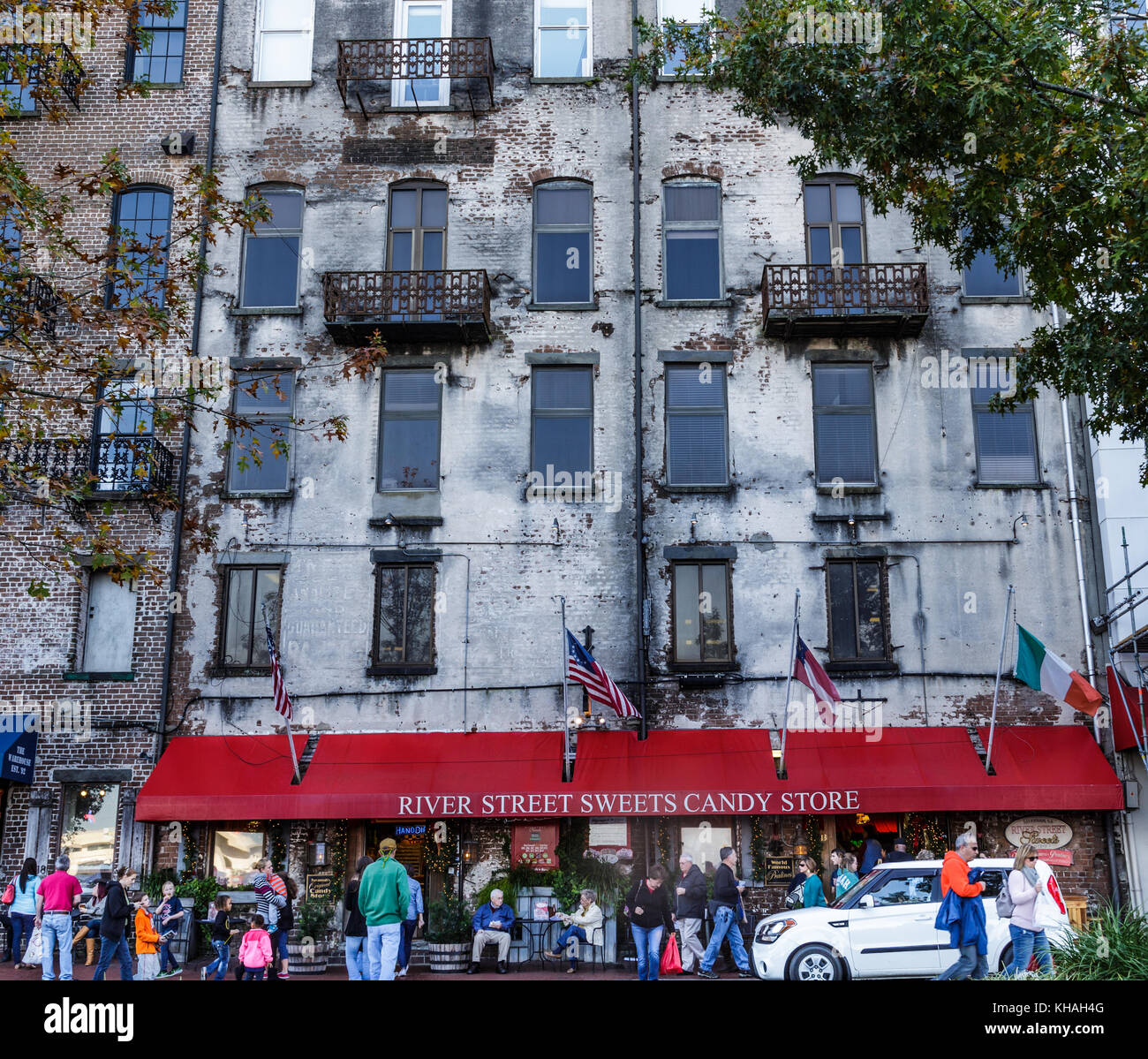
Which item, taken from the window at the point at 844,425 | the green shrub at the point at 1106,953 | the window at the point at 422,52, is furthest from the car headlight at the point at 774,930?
the window at the point at 422,52

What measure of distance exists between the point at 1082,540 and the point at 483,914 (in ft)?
42.2

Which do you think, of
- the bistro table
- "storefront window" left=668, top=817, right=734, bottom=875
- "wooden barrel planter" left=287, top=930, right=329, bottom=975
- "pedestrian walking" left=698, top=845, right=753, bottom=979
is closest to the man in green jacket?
"pedestrian walking" left=698, top=845, right=753, bottom=979

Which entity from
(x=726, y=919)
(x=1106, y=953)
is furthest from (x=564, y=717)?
(x=1106, y=953)

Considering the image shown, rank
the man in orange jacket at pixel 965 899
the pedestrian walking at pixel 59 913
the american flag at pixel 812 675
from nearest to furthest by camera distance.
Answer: the man in orange jacket at pixel 965 899, the pedestrian walking at pixel 59 913, the american flag at pixel 812 675

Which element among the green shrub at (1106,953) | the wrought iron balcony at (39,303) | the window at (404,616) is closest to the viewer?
the green shrub at (1106,953)

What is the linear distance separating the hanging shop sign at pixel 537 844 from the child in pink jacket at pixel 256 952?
609cm

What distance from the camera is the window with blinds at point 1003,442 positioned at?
2202 centimetres

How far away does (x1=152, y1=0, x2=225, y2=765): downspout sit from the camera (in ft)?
70.1

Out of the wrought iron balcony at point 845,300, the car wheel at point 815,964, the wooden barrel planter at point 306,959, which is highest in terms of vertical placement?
the wrought iron balcony at point 845,300

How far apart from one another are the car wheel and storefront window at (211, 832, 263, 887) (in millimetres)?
10478

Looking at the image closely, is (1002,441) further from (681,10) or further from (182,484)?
(182,484)

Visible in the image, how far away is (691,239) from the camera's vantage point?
23.3 m

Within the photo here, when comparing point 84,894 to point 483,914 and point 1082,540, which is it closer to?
point 483,914

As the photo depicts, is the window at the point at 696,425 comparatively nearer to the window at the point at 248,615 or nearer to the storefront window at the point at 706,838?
the storefront window at the point at 706,838
